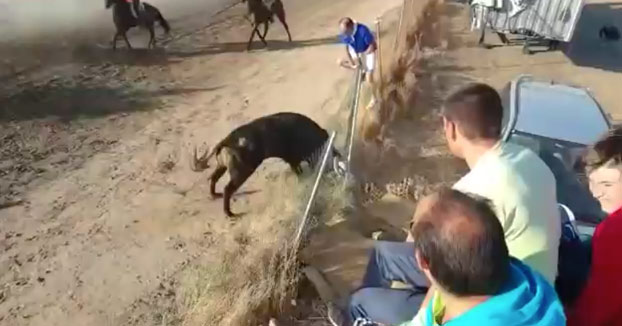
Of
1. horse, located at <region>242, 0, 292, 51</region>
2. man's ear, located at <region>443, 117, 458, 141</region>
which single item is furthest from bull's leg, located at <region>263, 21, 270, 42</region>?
man's ear, located at <region>443, 117, 458, 141</region>

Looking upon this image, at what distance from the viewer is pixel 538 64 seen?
1053cm

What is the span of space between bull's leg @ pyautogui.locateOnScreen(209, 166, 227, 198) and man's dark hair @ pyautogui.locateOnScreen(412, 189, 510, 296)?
425 cm

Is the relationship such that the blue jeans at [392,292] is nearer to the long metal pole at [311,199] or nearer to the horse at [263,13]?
the long metal pole at [311,199]

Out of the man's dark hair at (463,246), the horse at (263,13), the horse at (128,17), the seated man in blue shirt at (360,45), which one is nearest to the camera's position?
the man's dark hair at (463,246)

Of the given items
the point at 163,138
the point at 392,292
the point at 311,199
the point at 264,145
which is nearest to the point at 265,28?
the point at 163,138

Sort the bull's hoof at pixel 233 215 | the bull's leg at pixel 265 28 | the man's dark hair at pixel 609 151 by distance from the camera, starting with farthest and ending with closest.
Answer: the bull's leg at pixel 265 28 < the bull's hoof at pixel 233 215 < the man's dark hair at pixel 609 151

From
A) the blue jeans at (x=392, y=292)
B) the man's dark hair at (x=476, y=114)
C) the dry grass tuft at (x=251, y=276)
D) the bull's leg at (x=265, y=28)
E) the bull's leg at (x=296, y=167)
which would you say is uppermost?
the man's dark hair at (x=476, y=114)

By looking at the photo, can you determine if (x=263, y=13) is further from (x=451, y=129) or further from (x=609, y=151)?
(x=609, y=151)

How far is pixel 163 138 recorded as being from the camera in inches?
330

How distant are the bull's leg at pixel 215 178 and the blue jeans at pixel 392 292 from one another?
2873 millimetres

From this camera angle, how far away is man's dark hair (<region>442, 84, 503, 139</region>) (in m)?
3.49

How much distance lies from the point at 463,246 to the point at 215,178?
4.50 metres

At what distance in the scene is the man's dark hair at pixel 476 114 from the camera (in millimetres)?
3492

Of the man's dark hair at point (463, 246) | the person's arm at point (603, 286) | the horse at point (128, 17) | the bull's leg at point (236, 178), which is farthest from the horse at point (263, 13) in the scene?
the man's dark hair at point (463, 246)
